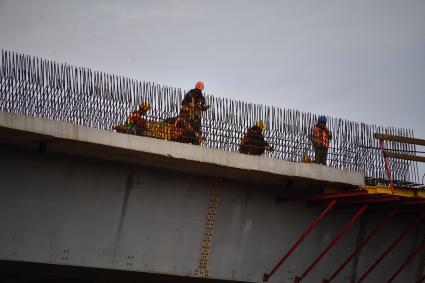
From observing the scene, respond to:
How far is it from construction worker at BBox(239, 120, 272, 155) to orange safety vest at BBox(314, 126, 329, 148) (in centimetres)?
157

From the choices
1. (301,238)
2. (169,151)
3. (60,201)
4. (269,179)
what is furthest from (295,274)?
(60,201)

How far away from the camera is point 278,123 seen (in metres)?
17.8

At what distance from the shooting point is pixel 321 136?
1828 cm

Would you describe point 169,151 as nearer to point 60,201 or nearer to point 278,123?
point 60,201

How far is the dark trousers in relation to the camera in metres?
18.0

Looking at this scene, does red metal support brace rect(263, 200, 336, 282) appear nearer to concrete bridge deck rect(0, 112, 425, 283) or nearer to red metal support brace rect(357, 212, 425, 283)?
concrete bridge deck rect(0, 112, 425, 283)

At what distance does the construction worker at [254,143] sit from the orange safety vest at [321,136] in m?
1.57

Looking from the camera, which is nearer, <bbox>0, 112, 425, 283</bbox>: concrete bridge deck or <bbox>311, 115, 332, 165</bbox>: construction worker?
<bbox>0, 112, 425, 283</bbox>: concrete bridge deck

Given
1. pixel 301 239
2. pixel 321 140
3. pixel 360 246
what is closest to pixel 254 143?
pixel 321 140

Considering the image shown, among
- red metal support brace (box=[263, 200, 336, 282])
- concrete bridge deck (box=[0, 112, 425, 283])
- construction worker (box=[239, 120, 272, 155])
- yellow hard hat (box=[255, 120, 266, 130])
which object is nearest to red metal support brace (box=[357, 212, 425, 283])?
concrete bridge deck (box=[0, 112, 425, 283])

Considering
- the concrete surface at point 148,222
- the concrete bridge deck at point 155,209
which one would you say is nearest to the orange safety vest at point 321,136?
the concrete bridge deck at point 155,209

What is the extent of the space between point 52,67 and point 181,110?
306 cm

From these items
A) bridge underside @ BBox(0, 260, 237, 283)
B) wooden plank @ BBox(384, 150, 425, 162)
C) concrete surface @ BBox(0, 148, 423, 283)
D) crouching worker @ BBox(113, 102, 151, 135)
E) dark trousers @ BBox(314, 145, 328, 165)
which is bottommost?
bridge underside @ BBox(0, 260, 237, 283)

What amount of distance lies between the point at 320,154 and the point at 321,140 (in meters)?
0.40
